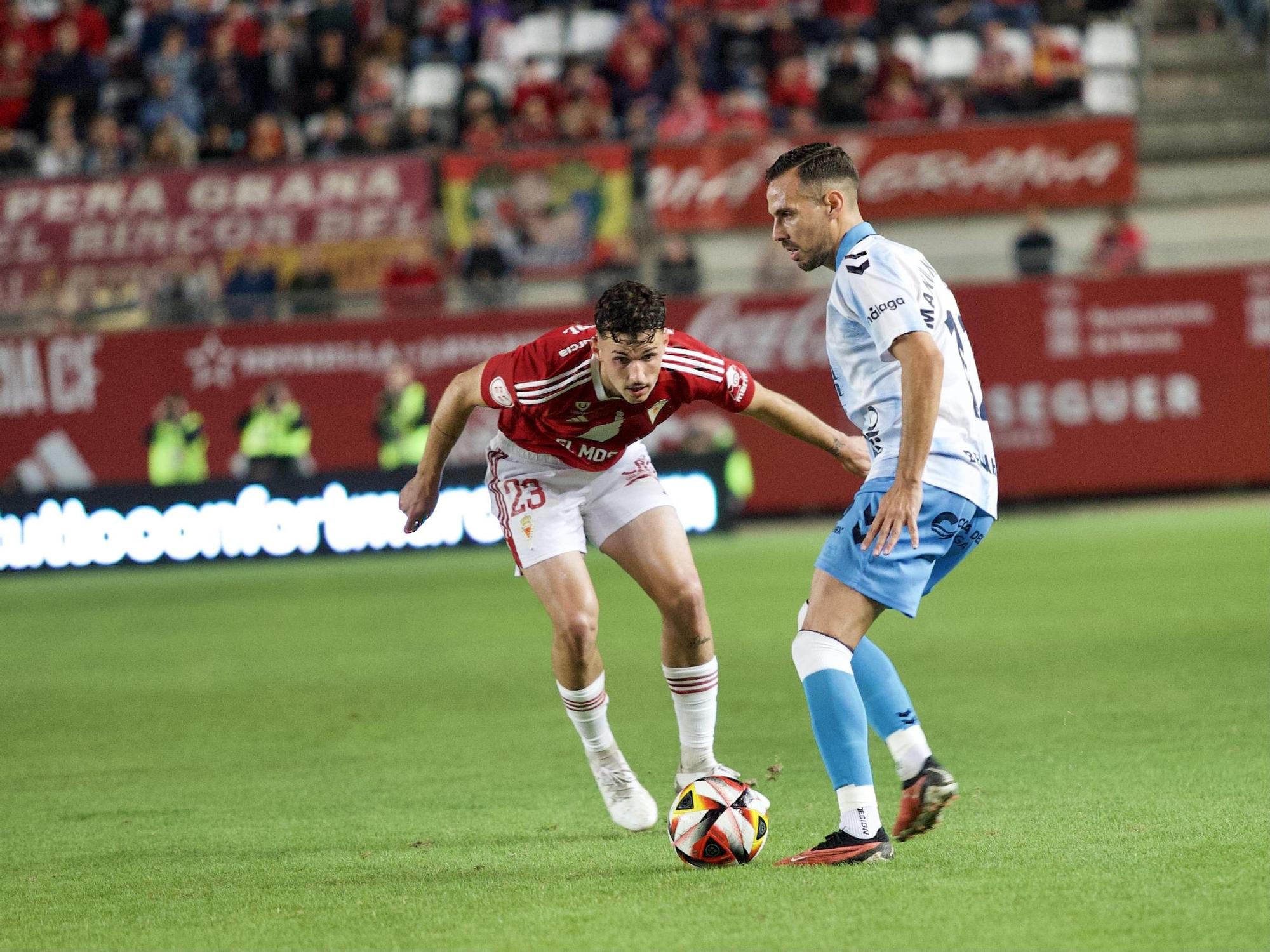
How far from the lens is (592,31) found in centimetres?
2175

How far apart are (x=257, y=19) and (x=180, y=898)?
62.3 ft

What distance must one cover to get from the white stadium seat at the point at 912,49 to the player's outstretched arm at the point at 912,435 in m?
17.1

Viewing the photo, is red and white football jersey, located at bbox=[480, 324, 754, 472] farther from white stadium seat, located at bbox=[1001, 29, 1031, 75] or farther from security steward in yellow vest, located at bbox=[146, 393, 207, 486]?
white stadium seat, located at bbox=[1001, 29, 1031, 75]

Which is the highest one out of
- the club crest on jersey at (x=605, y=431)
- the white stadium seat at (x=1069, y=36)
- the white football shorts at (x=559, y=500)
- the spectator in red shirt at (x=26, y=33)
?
the spectator in red shirt at (x=26, y=33)

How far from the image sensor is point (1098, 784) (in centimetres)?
609

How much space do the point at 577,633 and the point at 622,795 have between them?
59 cm

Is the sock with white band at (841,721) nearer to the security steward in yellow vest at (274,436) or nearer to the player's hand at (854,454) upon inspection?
the player's hand at (854,454)

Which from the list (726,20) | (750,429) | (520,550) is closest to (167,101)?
(726,20)

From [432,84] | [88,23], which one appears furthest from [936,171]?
[88,23]

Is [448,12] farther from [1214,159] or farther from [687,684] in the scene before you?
[687,684]

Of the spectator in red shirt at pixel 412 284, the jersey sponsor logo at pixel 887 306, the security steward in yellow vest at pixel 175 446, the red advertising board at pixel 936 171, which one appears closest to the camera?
the jersey sponsor logo at pixel 887 306

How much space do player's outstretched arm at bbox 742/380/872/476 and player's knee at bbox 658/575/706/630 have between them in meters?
0.64

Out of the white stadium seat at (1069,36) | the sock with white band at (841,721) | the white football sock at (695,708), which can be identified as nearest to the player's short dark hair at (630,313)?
the sock with white band at (841,721)

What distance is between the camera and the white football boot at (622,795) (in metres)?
5.80
